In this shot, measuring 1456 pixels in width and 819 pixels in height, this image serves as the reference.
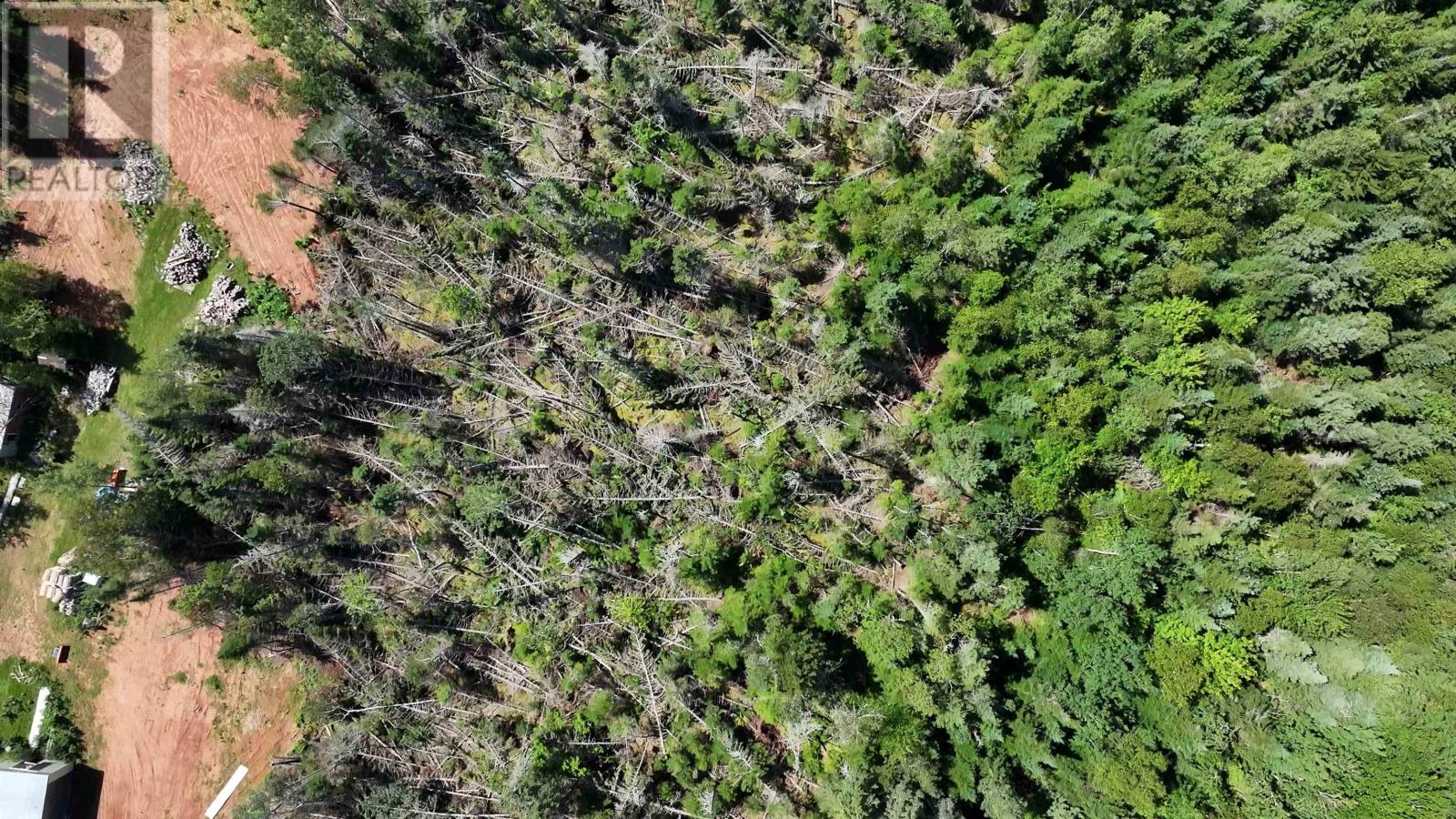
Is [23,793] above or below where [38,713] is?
below

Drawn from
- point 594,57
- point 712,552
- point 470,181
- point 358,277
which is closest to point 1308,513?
point 712,552

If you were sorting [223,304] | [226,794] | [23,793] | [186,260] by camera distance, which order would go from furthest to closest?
[186,260]
[223,304]
[226,794]
[23,793]

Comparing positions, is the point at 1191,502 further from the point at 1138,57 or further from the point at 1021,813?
the point at 1138,57

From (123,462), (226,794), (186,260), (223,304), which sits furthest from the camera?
(186,260)

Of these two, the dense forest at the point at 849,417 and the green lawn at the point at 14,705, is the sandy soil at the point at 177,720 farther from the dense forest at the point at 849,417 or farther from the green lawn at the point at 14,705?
the green lawn at the point at 14,705

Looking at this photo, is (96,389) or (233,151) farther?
(233,151)

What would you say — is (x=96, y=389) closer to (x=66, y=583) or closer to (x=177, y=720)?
(x=66, y=583)

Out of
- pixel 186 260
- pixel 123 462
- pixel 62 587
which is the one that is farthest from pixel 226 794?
pixel 186 260

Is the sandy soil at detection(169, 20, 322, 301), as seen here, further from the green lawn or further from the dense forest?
the green lawn
